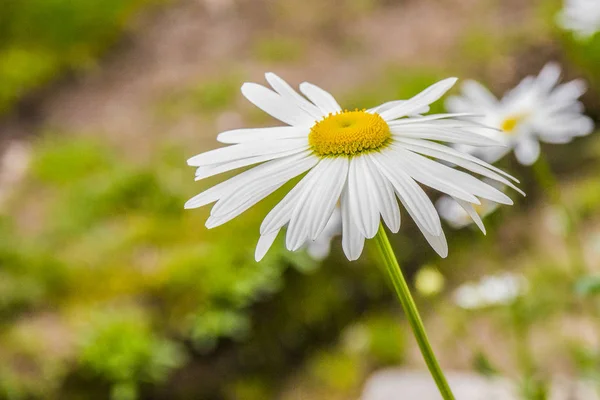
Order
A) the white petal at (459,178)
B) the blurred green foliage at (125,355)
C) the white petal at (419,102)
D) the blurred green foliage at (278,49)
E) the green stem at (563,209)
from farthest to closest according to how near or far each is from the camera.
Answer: the blurred green foliage at (278,49) < the blurred green foliage at (125,355) < the green stem at (563,209) < the white petal at (419,102) < the white petal at (459,178)

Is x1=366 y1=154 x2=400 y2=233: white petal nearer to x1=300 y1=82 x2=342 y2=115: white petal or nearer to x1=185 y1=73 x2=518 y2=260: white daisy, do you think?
x1=185 y1=73 x2=518 y2=260: white daisy

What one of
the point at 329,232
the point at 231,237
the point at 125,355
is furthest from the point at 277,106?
the point at 231,237

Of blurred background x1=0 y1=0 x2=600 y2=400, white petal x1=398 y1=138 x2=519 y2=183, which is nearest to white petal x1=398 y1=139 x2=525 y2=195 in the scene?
white petal x1=398 y1=138 x2=519 y2=183

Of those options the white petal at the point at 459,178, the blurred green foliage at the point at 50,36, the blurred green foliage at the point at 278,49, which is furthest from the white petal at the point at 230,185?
the blurred green foliage at the point at 50,36

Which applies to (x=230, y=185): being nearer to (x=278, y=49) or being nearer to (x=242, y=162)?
(x=242, y=162)

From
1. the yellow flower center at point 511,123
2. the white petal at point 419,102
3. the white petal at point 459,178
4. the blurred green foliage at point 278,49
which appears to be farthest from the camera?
the blurred green foliage at point 278,49

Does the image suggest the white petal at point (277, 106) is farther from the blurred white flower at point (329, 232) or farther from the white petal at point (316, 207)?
the blurred white flower at point (329, 232)

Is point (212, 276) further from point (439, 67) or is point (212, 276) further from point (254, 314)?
point (439, 67)
